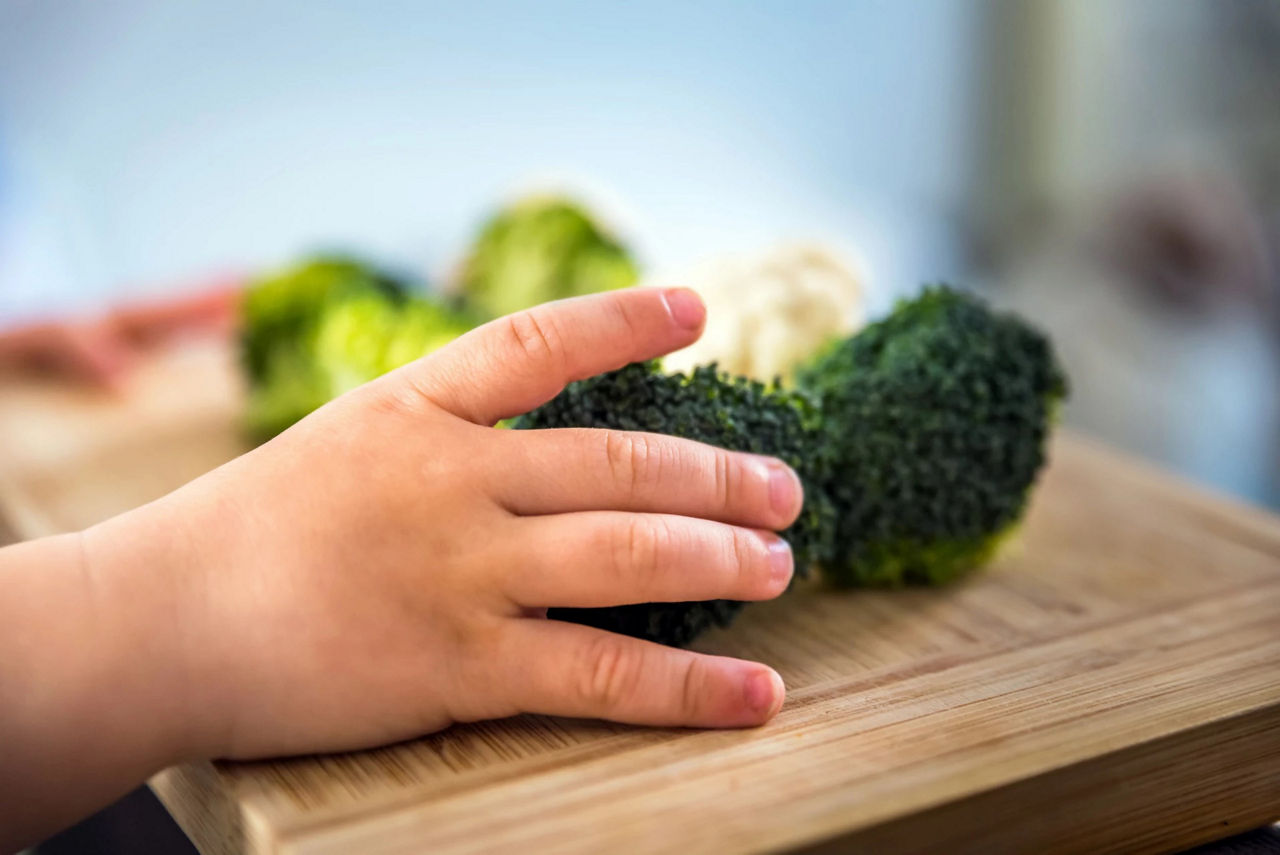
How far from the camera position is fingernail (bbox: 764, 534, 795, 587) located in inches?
27.4

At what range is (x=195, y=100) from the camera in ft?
6.97

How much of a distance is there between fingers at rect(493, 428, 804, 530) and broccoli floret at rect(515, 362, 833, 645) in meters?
0.04

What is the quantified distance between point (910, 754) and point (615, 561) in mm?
189

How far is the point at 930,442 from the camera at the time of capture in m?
0.85

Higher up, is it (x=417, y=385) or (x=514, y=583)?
(x=417, y=385)

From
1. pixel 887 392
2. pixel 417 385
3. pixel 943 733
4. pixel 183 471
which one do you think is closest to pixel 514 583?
pixel 417 385

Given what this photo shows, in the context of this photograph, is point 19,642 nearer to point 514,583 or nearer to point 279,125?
point 514,583

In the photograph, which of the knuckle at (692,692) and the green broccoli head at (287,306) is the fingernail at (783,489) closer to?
the knuckle at (692,692)

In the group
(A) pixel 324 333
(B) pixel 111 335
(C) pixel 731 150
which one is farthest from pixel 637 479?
(C) pixel 731 150

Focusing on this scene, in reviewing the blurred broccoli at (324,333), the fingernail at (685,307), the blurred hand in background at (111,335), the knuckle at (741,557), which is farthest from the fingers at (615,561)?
the blurred hand in background at (111,335)

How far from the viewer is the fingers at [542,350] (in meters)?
0.67

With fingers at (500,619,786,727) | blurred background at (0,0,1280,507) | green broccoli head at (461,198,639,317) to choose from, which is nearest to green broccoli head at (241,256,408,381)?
green broccoli head at (461,198,639,317)

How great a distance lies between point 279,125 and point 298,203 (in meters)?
0.16

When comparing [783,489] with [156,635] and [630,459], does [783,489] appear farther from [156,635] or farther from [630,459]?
[156,635]
